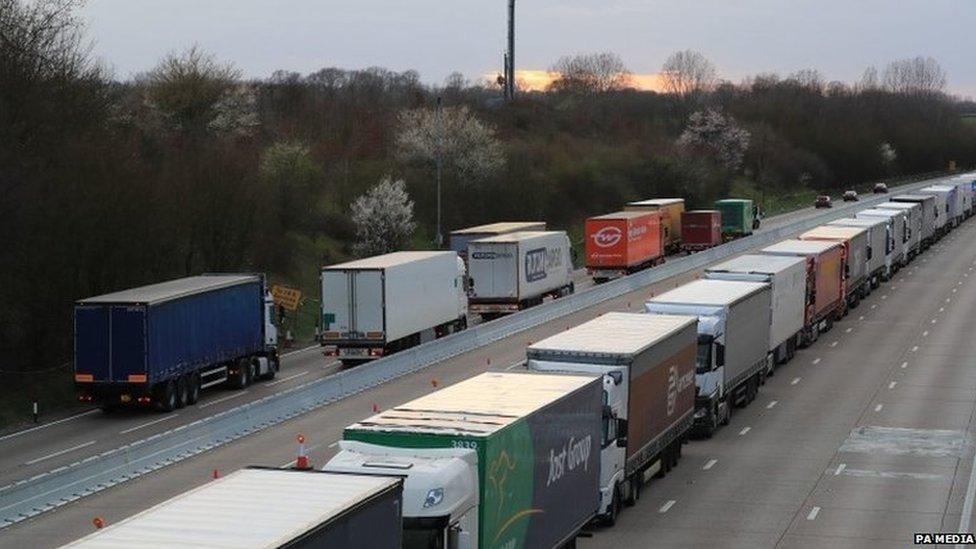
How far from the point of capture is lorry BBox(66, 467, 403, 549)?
42.0 feet

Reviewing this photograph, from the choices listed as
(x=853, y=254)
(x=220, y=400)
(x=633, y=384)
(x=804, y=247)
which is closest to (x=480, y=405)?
(x=633, y=384)

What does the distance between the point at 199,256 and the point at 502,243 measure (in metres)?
12.6

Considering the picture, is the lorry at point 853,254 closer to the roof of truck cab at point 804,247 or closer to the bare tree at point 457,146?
the roof of truck cab at point 804,247

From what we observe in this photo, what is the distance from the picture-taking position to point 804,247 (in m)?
58.7


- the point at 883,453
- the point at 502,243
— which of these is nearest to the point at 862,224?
the point at 502,243

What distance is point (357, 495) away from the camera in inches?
569

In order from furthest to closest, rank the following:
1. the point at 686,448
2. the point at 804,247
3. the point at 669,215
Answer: the point at 669,215, the point at 804,247, the point at 686,448

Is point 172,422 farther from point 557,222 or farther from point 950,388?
point 557,222

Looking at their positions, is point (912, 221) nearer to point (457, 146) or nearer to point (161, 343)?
point (457, 146)

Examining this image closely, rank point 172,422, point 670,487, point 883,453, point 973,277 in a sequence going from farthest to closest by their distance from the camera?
point 973,277, point 172,422, point 883,453, point 670,487

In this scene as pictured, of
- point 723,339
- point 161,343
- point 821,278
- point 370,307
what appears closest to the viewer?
point 723,339

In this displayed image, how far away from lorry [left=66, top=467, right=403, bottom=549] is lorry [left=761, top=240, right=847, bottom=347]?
131 ft

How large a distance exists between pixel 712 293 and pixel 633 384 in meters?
13.1

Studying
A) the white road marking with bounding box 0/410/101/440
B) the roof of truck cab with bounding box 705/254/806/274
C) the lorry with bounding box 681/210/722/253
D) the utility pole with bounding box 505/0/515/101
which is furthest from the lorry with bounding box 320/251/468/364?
the utility pole with bounding box 505/0/515/101
